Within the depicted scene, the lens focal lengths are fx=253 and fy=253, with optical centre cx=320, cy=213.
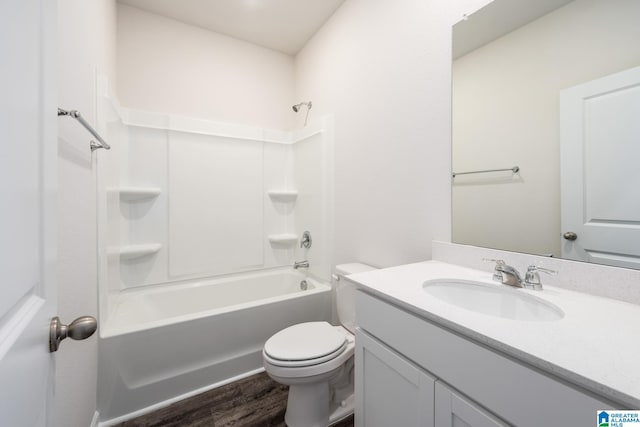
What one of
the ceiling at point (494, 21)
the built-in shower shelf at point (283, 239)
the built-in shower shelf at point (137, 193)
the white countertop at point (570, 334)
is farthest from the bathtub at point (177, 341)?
the ceiling at point (494, 21)

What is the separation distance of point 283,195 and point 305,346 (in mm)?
1591

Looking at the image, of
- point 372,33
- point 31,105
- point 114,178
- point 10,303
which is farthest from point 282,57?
point 10,303

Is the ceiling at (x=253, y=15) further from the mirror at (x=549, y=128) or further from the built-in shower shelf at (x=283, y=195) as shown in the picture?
the built-in shower shelf at (x=283, y=195)

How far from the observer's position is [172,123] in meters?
2.12

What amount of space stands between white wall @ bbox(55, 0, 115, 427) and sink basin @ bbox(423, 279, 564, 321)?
56.0 inches

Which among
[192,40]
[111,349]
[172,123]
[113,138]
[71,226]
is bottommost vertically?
[111,349]

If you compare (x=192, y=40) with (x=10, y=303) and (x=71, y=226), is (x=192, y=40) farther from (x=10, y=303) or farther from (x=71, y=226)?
(x=10, y=303)

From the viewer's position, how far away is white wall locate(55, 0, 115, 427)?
0.96 metres

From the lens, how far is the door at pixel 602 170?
801mm

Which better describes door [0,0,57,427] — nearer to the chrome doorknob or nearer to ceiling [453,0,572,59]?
the chrome doorknob

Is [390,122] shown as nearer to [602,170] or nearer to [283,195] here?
[602,170]

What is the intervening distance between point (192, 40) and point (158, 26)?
26 centimetres

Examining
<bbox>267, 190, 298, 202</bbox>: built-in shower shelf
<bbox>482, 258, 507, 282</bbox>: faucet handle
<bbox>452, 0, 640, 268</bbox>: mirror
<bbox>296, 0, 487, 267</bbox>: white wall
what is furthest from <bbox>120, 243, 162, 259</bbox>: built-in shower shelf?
<bbox>482, 258, 507, 282</bbox>: faucet handle

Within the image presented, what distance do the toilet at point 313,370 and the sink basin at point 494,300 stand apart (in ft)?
2.08
